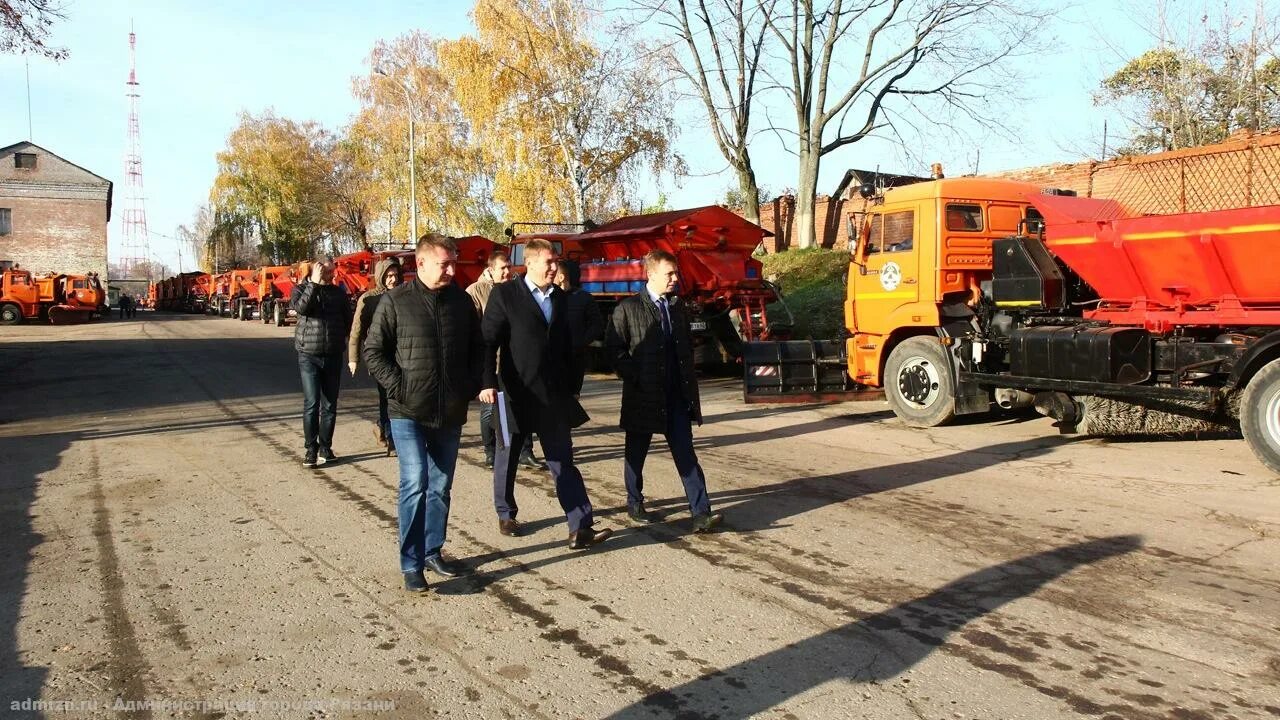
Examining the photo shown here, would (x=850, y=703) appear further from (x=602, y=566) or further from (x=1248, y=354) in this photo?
(x=1248, y=354)

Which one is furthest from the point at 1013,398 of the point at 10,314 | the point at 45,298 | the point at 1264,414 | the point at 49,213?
the point at 49,213

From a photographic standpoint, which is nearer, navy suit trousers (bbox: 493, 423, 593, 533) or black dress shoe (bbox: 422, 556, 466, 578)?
black dress shoe (bbox: 422, 556, 466, 578)

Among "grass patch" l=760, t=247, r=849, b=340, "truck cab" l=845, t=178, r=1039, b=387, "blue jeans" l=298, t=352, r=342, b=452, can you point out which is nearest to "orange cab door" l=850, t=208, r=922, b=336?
"truck cab" l=845, t=178, r=1039, b=387

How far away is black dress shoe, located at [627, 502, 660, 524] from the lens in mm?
6316

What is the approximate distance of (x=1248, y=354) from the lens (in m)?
7.87

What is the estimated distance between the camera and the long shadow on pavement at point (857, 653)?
3.62m

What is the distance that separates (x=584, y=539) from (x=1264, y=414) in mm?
5963

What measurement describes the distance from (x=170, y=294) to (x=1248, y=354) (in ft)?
233

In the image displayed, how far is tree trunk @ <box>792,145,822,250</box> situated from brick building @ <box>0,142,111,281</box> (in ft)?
171

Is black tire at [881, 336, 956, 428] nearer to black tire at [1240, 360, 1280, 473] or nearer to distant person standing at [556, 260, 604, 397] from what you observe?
black tire at [1240, 360, 1280, 473]

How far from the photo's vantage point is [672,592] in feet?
16.0

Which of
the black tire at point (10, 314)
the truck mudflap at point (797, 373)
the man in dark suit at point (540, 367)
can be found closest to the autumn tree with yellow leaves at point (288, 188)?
the black tire at point (10, 314)

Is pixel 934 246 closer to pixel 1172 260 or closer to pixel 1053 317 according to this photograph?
pixel 1053 317

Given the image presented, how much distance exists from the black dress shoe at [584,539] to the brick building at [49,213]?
2611 inches
